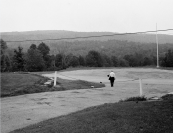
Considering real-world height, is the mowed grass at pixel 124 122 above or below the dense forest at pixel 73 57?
below

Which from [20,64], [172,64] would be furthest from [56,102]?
[172,64]

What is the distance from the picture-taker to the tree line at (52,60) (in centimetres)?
7625

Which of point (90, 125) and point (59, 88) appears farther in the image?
point (59, 88)

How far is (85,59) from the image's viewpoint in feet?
358

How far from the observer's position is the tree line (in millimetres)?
76250

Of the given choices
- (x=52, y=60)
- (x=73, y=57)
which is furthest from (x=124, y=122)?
(x=73, y=57)

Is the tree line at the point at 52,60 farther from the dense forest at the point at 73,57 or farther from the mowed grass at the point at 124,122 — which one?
the mowed grass at the point at 124,122

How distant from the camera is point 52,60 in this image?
94000mm

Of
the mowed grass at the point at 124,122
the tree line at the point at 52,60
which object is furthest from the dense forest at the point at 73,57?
the mowed grass at the point at 124,122

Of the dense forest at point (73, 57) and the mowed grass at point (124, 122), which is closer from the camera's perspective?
the mowed grass at point (124, 122)

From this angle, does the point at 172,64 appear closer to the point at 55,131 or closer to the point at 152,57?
the point at 152,57

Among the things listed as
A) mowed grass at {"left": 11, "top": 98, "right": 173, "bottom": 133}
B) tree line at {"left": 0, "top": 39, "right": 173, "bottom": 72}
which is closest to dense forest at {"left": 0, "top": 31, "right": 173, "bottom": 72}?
tree line at {"left": 0, "top": 39, "right": 173, "bottom": 72}

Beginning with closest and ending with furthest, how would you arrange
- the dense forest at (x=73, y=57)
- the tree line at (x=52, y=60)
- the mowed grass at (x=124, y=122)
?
the mowed grass at (x=124, y=122), the tree line at (x=52, y=60), the dense forest at (x=73, y=57)

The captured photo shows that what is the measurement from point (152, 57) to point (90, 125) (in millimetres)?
128382
